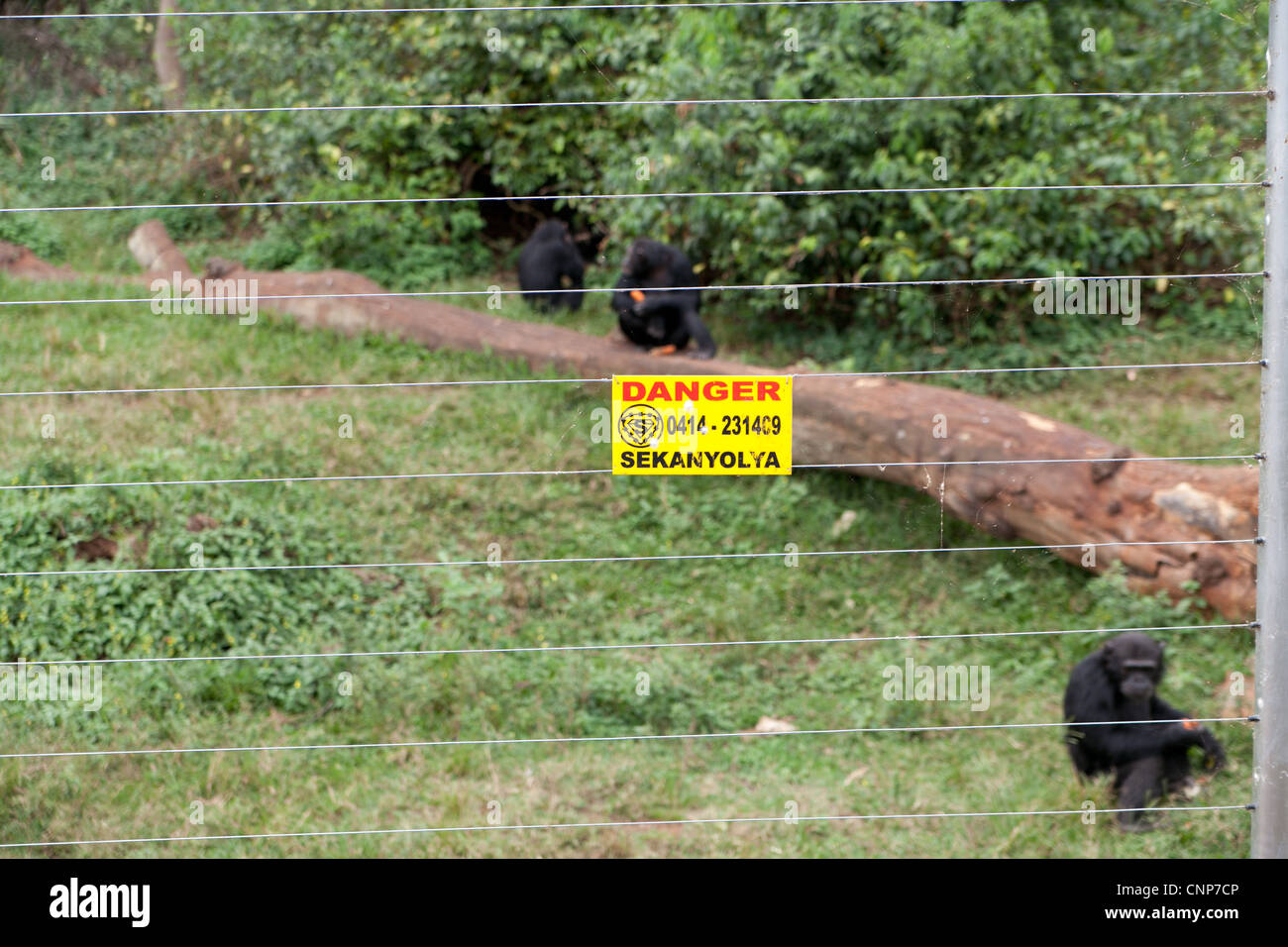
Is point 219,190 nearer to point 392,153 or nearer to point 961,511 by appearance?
point 392,153

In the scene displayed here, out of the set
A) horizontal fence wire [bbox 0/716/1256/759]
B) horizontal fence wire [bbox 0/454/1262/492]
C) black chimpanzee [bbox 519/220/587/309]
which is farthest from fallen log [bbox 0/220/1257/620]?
black chimpanzee [bbox 519/220/587/309]

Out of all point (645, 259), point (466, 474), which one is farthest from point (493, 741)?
point (645, 259)

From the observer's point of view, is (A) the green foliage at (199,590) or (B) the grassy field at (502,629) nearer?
(B) the grassy field at (502,629)

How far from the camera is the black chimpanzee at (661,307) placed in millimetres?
6355

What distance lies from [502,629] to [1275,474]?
9.35 feet

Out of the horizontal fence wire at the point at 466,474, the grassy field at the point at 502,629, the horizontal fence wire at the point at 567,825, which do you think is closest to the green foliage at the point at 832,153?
the grassy field at the point at 502,629

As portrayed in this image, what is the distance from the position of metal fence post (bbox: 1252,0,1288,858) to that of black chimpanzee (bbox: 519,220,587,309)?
5436 millimetres

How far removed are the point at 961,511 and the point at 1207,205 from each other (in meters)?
2.86

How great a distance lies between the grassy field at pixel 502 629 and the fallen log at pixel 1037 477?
15 cm

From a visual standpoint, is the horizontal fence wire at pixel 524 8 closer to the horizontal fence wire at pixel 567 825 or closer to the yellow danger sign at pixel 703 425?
the yellow danger sign at pixel 703 425

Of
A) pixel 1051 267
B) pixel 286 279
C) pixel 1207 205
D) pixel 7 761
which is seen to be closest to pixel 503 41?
pixel 286 279

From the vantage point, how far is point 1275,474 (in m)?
2.67

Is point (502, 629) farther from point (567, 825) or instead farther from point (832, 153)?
point (832, 153)

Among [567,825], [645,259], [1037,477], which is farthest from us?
[645,259]
